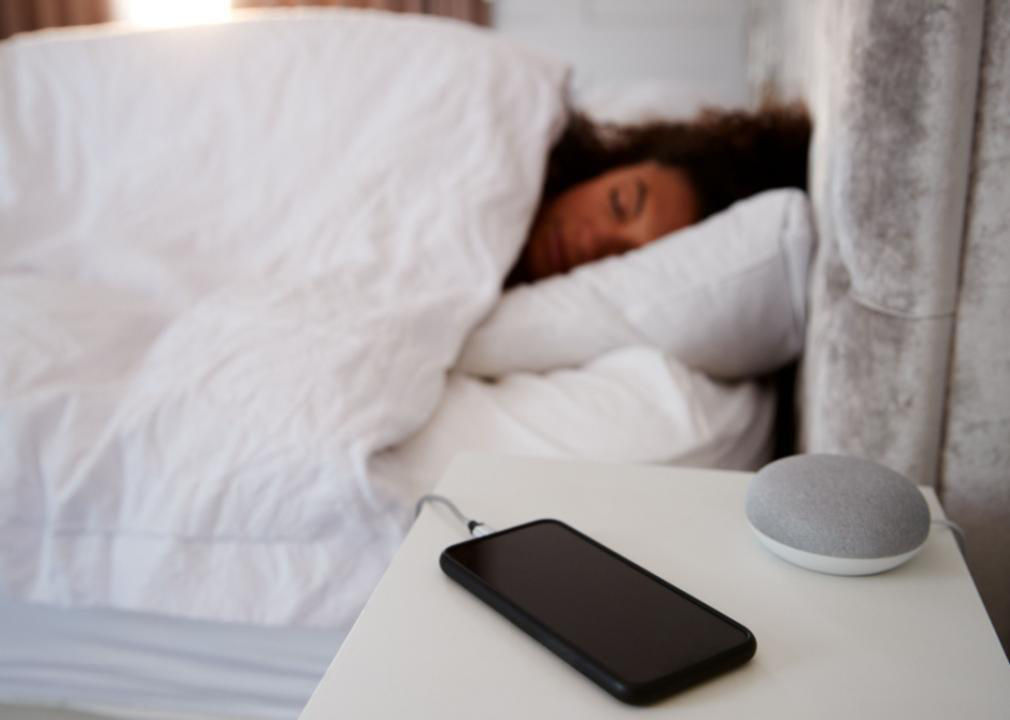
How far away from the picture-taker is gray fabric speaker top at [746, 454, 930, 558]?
1.66 feet

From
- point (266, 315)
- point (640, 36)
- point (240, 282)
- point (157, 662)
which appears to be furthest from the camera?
point (640, 36)

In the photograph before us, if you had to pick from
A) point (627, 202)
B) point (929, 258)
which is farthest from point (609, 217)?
point (929, 258)

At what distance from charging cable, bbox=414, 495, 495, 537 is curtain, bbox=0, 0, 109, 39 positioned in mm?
2713

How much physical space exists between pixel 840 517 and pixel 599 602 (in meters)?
0.15

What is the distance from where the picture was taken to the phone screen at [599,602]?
1.42 feet

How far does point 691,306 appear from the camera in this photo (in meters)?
1.01

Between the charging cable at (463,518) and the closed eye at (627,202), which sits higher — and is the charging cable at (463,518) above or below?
below

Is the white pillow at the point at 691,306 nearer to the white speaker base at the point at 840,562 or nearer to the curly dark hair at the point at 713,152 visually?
the curly dark hair at the point at 713,152

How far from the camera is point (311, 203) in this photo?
1.23 meters

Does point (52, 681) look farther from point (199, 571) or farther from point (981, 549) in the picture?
point (981, 549)

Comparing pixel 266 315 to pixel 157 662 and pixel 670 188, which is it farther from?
pixel 670 188

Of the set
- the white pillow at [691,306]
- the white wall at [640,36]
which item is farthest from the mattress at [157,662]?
the white wall at [640,36]

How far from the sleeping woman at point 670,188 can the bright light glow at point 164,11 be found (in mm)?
1949

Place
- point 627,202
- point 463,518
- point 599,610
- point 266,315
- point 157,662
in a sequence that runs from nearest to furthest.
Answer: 1. point 599,610
2. point 463,518
3. point 157,662
4. point 266,315
5. point 627,202
